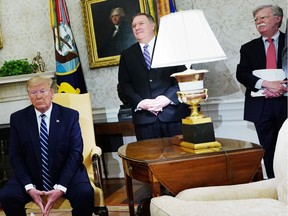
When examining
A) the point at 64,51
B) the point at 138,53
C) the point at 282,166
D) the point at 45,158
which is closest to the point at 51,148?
the point at 45,158

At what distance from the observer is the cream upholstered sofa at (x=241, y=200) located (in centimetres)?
135

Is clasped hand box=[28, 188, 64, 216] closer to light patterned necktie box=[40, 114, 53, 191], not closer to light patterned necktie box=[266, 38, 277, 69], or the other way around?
light patterned necktie box=[40, 114, 53, 191]

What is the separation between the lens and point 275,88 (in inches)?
115

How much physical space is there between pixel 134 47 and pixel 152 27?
0.23 m

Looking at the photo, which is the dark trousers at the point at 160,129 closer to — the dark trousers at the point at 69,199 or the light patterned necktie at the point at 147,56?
the light patterned necktie at the point at 147,56

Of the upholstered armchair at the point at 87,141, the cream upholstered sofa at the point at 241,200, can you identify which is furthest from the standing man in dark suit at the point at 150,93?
the cream upholstered sofa at the point at 241,200

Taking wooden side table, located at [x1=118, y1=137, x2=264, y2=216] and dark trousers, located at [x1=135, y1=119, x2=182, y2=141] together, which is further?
dark trousers, located at [x1=135, y1=119, x2=182, y2=141]

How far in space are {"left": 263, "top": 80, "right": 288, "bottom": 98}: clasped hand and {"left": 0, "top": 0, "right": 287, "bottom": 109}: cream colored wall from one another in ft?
3.11

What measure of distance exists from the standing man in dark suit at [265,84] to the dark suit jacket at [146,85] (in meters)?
0.59

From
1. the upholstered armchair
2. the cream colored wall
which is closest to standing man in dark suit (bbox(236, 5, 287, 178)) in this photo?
the cream colored wall

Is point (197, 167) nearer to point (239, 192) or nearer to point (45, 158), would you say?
point (239, 192)

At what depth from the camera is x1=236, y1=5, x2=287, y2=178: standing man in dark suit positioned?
2.98m

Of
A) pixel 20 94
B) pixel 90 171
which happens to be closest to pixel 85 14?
pixel 20 94

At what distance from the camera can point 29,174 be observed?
2711 mm
